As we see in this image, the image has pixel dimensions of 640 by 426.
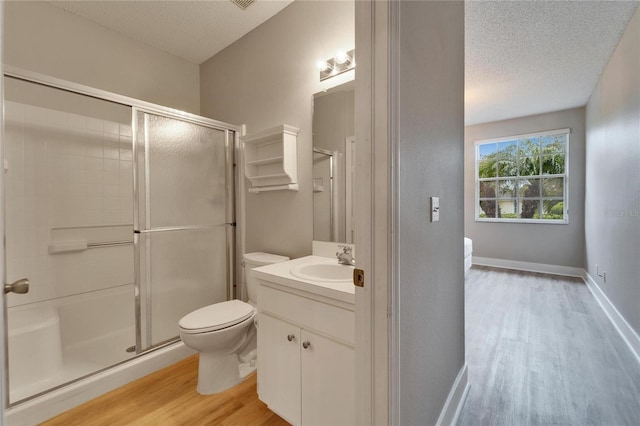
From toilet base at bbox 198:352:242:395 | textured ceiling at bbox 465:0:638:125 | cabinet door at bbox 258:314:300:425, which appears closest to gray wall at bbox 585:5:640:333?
textured ceiling at bbox 465:0:638:125

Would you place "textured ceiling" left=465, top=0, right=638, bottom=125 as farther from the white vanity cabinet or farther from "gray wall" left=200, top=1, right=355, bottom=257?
the white vanity cabinet

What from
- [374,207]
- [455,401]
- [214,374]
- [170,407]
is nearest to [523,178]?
[455,401]

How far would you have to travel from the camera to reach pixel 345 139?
1.91 metres

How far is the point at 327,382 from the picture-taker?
131cm

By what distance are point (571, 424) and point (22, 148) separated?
12.5 feet

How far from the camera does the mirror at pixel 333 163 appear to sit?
6.21 feet

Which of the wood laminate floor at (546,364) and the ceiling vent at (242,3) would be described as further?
the ceiling vent at (242,3)

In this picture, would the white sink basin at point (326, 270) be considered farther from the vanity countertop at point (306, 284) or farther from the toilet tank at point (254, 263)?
the toilet tank at point (254, 263)

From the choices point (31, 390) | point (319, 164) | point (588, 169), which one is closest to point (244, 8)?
point (319, 164)

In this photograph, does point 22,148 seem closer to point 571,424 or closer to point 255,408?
point 255,408

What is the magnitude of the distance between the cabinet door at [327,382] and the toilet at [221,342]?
667mm

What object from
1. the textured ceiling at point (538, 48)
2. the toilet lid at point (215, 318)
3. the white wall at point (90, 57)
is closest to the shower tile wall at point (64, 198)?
the white wall at point (90, 57)

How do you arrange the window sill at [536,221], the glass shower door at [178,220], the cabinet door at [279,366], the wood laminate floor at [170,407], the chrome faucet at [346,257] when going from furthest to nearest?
the window sill at [536,221] → the glass shower door at [178,220] → the chrome faucet at [346,257] → the wood laminate floor at [170,407] → the cabinet door at [279,366]

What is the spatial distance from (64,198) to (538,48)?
4.34 metres
